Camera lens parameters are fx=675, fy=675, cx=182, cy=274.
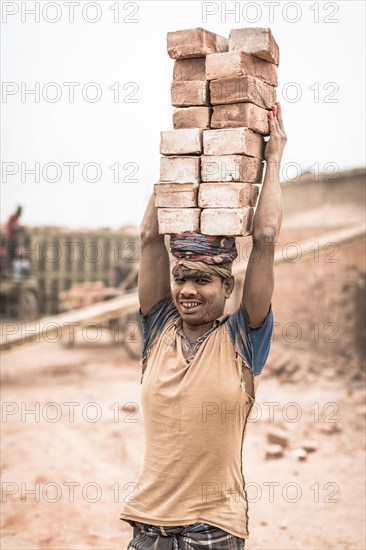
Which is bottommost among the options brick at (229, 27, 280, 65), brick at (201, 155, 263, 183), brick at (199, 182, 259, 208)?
brick at (199, 182, 259, 208)

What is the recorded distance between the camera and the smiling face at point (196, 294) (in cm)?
256

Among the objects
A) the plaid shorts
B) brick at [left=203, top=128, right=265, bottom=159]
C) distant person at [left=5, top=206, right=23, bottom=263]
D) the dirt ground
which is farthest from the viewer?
distant person at [left=5, top=206, right=23, bottom=263]

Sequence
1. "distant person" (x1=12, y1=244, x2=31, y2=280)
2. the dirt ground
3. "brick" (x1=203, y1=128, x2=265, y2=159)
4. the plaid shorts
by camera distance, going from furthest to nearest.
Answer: "distant person" (x1=12, y1=244, x2=31, y2=280), the dirt ground, "brick" (x1=203, y1=128, x2=265, y2=159), the plaid shorts

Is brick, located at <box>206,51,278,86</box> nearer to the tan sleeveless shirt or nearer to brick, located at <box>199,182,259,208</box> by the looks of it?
brick, located at <box>199,182,259,208</box>

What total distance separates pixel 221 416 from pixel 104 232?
40.5 feet

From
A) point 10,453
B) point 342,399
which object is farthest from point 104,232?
point 10,453

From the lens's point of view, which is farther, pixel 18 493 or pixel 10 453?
pixel 10 453

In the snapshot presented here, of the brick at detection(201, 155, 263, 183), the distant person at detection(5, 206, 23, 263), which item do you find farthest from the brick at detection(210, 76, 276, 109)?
the distant person at detection(5, 206, 23, 263)

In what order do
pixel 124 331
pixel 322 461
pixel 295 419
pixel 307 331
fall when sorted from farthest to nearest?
pixel 124 331
pixel 307 331
pixel 295 419
pixel 322 461

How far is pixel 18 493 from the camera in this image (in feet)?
17.5

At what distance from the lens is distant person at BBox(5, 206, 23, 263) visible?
13.3 meters

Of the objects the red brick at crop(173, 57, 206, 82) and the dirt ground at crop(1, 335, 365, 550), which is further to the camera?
the dirt ground at crop(1, 335, 365, 550)

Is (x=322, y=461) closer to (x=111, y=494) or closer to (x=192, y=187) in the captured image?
(x=111, y=494)

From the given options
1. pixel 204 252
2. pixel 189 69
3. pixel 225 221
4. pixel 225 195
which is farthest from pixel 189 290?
pixel 189 69
